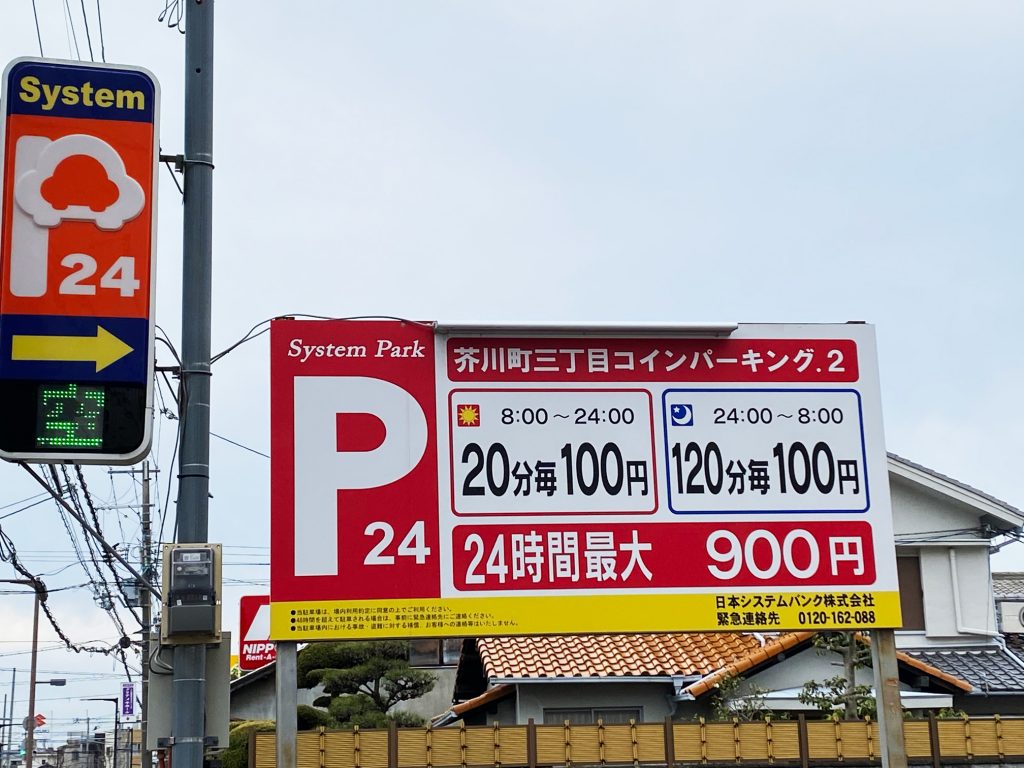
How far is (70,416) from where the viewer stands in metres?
7.14

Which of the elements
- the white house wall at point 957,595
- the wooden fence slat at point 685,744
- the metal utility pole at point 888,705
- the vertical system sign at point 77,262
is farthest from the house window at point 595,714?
the vertical system sign at point 77,262

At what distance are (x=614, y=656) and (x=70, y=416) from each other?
14.6 meters

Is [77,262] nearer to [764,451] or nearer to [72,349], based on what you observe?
[72,349]

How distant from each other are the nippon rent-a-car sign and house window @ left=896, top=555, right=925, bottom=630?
558 inches

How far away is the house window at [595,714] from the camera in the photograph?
19797mm

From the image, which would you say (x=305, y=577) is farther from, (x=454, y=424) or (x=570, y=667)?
(x=570, y=667)

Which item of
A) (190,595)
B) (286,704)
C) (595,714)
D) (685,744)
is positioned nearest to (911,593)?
(595,714)

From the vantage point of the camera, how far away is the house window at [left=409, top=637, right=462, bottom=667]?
99.3ft

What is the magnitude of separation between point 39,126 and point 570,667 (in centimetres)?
1376

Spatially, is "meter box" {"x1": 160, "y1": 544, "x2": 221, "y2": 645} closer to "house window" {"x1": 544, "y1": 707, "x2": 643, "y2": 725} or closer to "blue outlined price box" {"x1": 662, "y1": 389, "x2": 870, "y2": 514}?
"blue outlined price box" {"x1": 662, "y1": 389, "x2": 870, "y2": 514}

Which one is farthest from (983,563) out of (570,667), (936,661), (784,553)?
(784,553)

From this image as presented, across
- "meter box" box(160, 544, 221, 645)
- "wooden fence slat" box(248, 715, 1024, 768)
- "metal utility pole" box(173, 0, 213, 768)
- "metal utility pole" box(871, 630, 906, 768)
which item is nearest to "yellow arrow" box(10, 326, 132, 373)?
"metal utility pole" box(173, 0, 213, 768)

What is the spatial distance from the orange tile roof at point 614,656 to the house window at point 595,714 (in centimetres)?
64

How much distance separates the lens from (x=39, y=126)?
8.05 m
